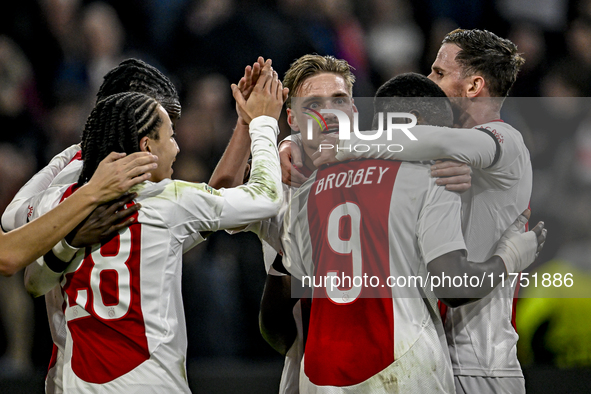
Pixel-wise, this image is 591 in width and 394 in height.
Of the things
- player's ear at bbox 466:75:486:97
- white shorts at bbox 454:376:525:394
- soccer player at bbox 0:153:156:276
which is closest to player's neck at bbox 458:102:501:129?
player's ear at bbox 466:75:486:97

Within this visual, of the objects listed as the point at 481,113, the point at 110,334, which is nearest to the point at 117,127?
the point at 110,334

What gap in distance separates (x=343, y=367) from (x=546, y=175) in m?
3.32

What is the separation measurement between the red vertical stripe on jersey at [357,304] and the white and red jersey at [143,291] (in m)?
0.35

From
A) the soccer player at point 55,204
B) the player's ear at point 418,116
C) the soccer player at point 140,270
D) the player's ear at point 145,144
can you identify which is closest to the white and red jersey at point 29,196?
the soccer player at point 55,204

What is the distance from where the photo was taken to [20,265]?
7.14 feet

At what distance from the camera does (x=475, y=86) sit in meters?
3.08

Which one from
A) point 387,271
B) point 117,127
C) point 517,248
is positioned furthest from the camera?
point 517,248

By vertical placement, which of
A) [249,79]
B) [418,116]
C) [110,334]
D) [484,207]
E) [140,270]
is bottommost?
[110,334]

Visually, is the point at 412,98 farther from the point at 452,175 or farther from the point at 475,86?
the point at 475,86

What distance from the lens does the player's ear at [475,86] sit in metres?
3.06

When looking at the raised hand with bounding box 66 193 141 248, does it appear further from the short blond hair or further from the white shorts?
the white shorts

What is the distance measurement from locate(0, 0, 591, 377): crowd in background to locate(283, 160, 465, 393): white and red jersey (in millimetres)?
2508

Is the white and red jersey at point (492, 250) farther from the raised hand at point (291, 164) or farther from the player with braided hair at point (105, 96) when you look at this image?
the player with braided hair at point (105, 96)

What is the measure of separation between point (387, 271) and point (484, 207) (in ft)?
2.18
